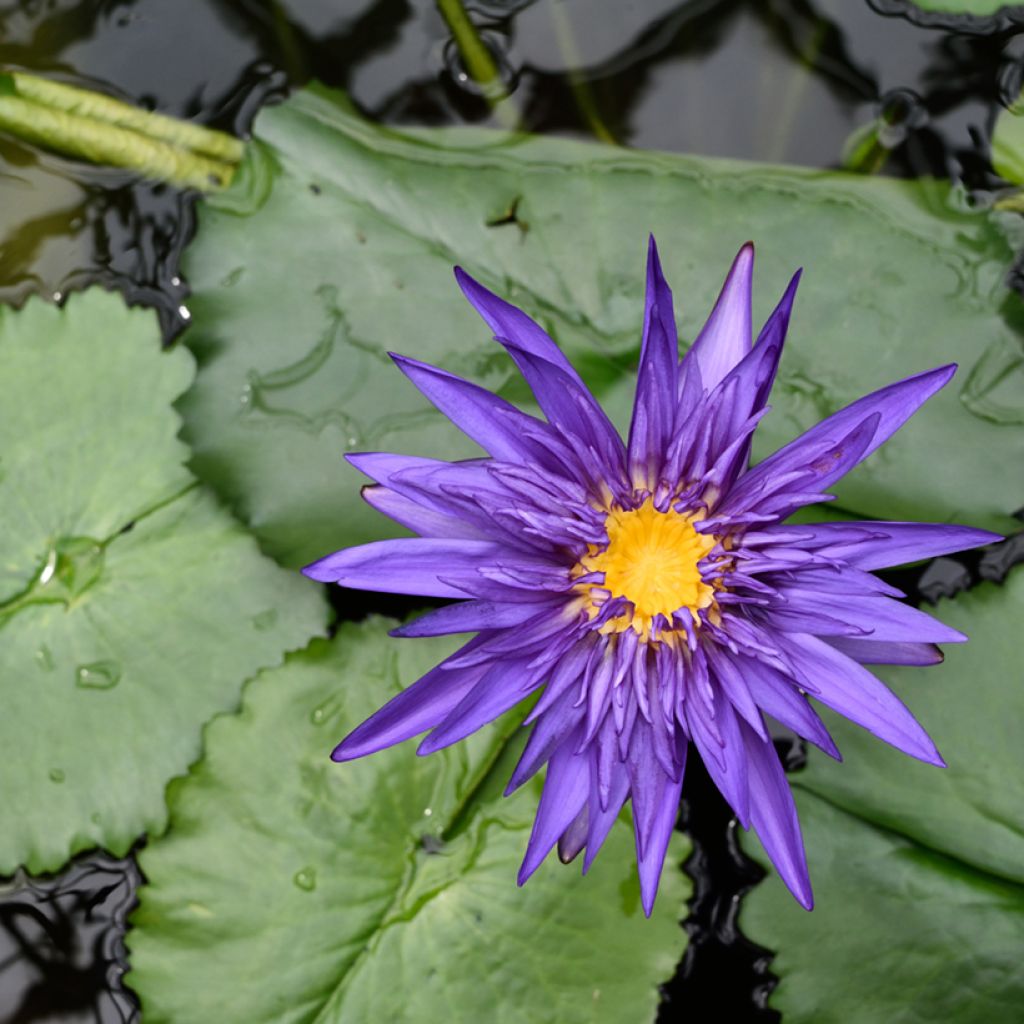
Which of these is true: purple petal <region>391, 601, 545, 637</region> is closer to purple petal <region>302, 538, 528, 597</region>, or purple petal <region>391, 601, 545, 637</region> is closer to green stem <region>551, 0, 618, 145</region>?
purple petal <region>302, 538, 528, 597</region>

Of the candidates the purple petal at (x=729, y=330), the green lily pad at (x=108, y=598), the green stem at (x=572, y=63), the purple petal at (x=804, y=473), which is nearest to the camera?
the purple petal at (x=804, y=473)

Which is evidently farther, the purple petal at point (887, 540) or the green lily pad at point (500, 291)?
the green lily pad at point (500, 291)

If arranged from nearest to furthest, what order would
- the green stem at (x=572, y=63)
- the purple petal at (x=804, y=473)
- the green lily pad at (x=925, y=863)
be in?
the purple petal at (x=804, y=473) → the green lily pad at (x=925, y=863) → the green stem at (x=572, y=63)

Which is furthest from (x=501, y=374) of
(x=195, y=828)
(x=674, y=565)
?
(x=195, y=828)

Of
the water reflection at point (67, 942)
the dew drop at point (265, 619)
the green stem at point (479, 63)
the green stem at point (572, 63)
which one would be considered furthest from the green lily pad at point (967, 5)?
the water reflection at point (67, 942)

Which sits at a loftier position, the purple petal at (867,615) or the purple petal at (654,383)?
the purple petal at (654,383)

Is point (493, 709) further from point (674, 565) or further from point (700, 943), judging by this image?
point (700, 943)

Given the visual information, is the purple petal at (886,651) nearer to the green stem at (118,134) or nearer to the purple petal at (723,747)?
the purple petal at (723,747)

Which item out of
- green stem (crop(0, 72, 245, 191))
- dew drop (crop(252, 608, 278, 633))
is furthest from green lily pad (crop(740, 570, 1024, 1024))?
green stem (crop(0, 72, 245, 191))
